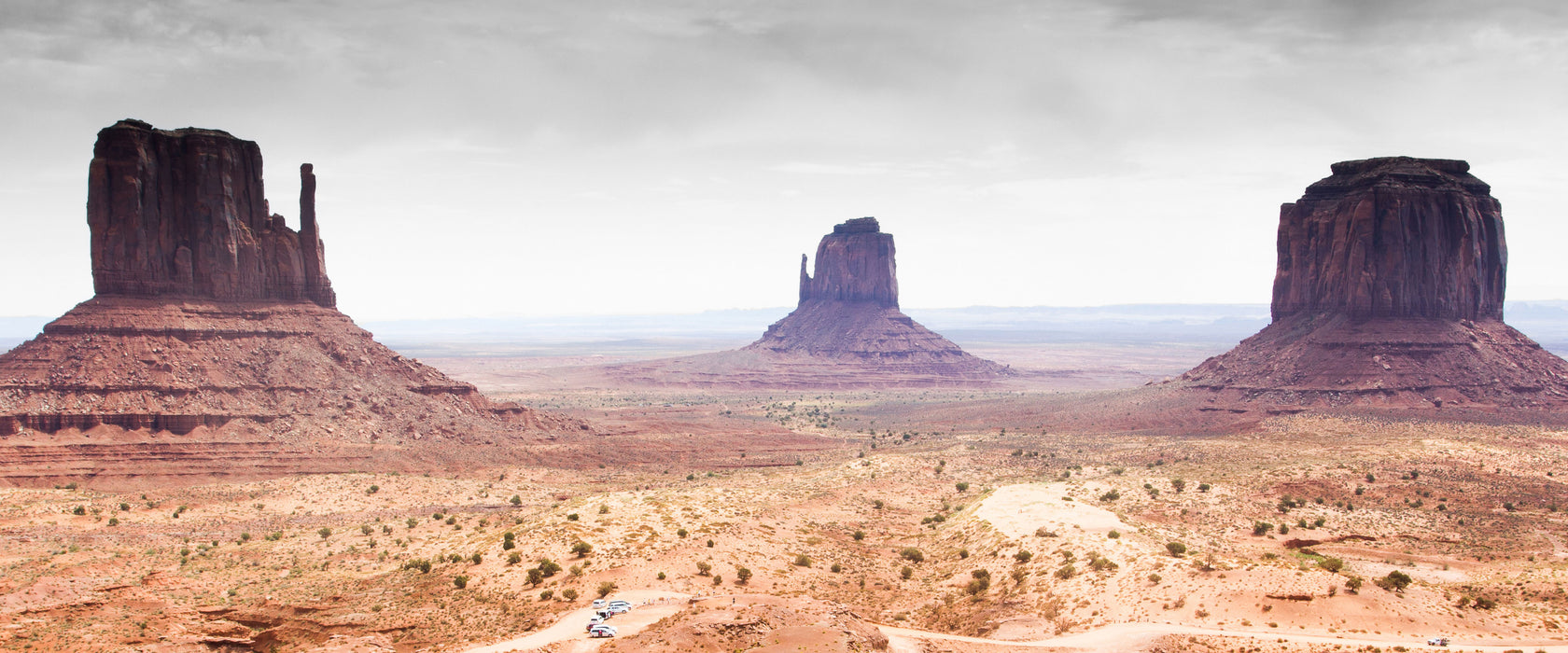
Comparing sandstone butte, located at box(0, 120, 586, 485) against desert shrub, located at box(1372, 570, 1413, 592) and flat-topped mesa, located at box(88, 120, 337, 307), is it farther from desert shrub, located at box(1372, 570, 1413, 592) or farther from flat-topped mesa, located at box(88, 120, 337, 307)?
desert shrub, located at box(1372, 570, 1413, 592)

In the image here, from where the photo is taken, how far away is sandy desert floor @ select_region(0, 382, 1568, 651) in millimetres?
28938

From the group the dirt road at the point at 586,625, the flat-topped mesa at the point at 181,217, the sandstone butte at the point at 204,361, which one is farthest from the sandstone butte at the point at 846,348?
the dirt road at the point at 586,625

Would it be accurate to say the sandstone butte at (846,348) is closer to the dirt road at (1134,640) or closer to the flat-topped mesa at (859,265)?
the flat-topped mesa at (859,265)

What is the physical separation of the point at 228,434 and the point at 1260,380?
265 ft

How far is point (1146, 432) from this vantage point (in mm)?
81812

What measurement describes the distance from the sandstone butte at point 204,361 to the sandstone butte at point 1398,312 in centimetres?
6475

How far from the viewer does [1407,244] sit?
85.2 m

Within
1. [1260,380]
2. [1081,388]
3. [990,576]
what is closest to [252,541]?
[990,576]

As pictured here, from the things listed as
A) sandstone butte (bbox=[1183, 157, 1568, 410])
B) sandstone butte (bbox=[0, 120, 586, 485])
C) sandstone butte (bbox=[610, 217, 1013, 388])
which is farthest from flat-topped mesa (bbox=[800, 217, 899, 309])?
sandstone butte (bbox=[0, 120, 586, 485])

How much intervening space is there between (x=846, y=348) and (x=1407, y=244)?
321 ft

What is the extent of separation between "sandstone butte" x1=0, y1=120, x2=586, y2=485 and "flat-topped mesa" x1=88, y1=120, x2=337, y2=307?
3.7 inches

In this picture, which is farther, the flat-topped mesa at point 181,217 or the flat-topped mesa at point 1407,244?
the flat-topped mesa at point 1407,244

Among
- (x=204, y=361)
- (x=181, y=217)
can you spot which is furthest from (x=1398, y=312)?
(x=181, y=217)

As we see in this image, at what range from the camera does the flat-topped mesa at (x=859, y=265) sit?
18062 centimetres
